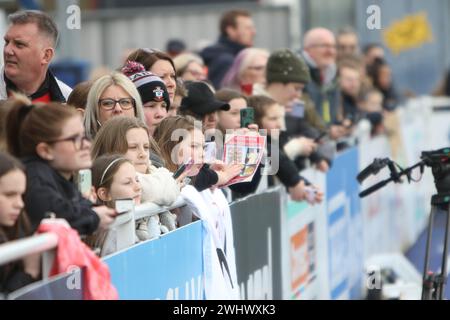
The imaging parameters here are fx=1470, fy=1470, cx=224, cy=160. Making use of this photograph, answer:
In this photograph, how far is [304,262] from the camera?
401 inches

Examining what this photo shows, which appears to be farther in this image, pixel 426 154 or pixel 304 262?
pixel 304 262

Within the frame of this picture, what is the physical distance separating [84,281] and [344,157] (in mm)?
7518

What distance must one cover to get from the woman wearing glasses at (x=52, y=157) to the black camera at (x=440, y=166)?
3107 mm

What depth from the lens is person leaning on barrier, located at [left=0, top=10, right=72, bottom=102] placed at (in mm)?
7383

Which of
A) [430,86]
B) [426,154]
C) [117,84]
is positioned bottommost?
[430,86]

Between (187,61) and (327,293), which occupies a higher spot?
(187,61)

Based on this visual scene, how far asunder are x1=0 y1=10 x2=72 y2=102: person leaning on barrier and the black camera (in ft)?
6.98

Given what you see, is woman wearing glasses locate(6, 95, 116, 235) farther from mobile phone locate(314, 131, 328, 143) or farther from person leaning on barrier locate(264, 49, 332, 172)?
mobile phone locate(314, 131, 328, 143)

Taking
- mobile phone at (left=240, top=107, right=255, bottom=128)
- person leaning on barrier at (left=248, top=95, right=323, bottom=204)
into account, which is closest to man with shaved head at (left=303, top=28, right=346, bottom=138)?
person leaning on barrier at (left=248, top=95, right=323, bottom=204)

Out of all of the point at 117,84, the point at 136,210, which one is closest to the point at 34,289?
the point at 136,210

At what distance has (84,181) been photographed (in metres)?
5.86

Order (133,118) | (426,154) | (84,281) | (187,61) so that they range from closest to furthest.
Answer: (84,281) < (133,118) < (426,154) < (187,61)

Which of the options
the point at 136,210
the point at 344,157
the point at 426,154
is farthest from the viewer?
the point at 344,157

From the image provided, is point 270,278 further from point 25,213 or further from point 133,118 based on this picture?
point 25,213
